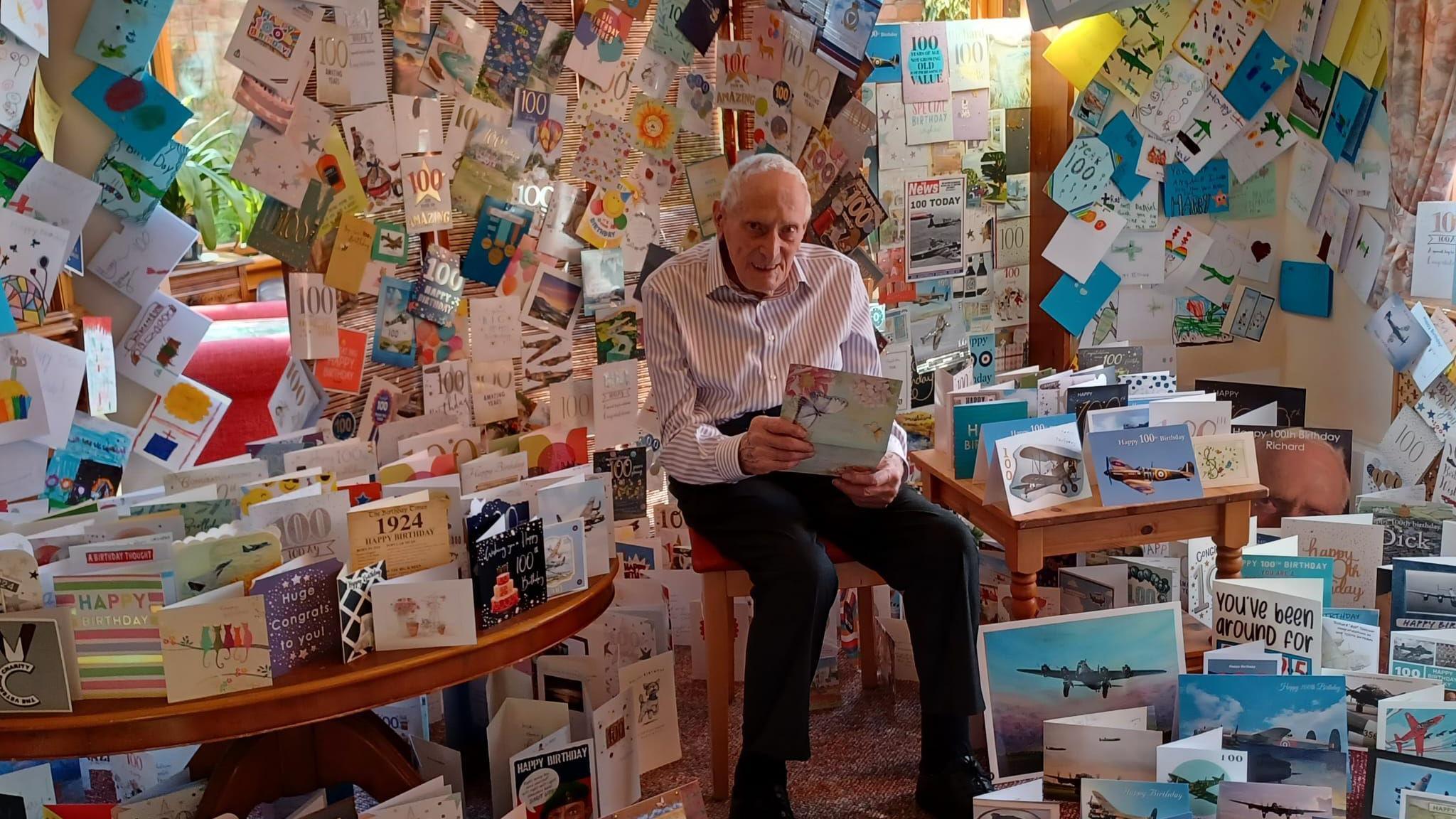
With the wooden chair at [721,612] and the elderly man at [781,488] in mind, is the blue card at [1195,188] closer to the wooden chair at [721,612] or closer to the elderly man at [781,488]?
the elderly man at [781,488]

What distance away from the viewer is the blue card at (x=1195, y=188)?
4164 mm

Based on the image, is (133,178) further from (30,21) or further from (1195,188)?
(1195,188)

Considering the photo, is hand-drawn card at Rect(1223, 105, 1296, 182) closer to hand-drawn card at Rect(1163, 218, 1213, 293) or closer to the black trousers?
hand-drawn card at Rect(1163, 218, 1213, 293)

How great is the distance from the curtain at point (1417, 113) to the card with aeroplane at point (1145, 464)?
1.37m

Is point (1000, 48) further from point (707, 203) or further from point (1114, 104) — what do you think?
point (707, 203)

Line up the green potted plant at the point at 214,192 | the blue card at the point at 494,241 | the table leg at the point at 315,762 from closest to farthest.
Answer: the table leg at the point at 315,762
the blue card at the point at 494,241
the green potted plant at the point at 214,192

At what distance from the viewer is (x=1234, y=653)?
2.70m

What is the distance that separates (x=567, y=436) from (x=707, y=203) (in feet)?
2.51

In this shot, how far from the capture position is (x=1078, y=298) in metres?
4.21

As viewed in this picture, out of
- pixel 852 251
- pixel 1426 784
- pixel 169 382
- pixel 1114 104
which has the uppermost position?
pixel 1114 104

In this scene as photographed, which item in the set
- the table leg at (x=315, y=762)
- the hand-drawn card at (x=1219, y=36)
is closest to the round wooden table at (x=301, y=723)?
the table leg at (x=315, y=762)

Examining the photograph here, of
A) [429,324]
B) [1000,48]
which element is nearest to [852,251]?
[1000,48]

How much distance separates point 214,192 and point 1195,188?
397cm

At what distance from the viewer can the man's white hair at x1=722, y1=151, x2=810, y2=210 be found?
9.48 feet
